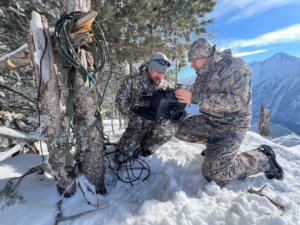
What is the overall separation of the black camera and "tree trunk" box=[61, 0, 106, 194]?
0.73 metres

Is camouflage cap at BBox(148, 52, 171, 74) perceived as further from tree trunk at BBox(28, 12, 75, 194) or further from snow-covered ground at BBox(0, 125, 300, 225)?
tree trunk at BBox(28, 12, 75, 194)

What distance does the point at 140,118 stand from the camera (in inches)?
169

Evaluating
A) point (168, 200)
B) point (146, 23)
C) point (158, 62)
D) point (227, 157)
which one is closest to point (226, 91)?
point (227, 157)

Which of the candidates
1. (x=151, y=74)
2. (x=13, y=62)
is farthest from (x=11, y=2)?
(x=151, y=74)

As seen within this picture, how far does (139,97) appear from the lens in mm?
4164

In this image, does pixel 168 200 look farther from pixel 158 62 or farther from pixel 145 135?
pixel 158 62

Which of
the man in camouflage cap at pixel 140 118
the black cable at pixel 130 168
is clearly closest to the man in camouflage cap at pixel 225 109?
the man in camouflage cap at pixel 140 118

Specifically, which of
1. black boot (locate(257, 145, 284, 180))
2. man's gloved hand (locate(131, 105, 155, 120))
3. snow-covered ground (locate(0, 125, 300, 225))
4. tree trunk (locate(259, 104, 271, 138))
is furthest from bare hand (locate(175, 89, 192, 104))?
tree trunk (locate(259, 104, 271, 138))

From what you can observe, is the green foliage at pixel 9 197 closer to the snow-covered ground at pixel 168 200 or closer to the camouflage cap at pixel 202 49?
the snow-covered ground at pixel 168 200

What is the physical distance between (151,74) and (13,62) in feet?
5.89

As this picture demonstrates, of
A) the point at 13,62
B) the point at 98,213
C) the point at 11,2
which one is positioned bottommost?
→ the point at 98,213

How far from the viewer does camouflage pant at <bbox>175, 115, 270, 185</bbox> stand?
3.58 m

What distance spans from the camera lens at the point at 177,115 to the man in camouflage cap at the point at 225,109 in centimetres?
20

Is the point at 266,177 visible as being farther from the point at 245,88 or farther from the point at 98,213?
the point at 98,213
